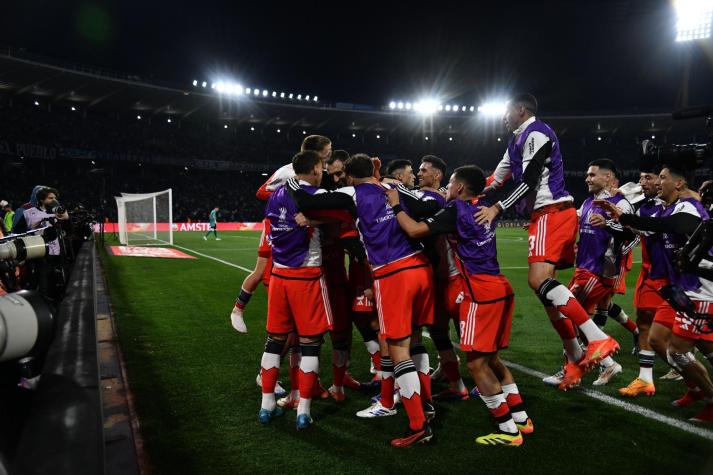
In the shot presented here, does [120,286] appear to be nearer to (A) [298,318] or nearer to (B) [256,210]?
(A) [298,318]

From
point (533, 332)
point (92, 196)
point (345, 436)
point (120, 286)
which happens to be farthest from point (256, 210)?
point (345, 436)

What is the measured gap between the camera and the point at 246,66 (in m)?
53.2

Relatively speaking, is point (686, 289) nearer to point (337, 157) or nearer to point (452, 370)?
point (452, 370)

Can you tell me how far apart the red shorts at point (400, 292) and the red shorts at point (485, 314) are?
1.08ft

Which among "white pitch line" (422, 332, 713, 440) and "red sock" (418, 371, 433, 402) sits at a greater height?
"red sock" (418, 371, 433, 402)

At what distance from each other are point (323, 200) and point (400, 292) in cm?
87

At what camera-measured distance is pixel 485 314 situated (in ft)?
12.2

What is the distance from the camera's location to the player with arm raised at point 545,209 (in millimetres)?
4383

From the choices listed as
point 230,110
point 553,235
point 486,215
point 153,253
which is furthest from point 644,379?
point 230,110

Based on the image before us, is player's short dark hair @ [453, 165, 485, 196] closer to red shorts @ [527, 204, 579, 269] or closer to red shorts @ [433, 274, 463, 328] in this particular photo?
red shorts @ [433, 274, 463, 328]

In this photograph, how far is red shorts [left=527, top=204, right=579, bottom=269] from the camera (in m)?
4.45

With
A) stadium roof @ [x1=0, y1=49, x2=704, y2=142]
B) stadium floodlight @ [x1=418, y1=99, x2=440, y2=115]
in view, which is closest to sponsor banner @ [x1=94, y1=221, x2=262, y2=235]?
stadium roof @ [x1=0, y1=49, x2=704, y2=142]

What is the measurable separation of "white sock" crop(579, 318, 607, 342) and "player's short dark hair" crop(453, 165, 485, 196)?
141 cm

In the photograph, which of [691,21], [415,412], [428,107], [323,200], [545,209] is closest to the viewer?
[415,412]
